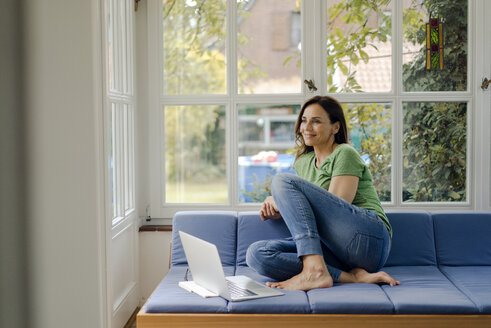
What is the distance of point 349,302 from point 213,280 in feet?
2.13

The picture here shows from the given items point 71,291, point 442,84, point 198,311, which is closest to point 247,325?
point 198,311

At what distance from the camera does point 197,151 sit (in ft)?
12.9

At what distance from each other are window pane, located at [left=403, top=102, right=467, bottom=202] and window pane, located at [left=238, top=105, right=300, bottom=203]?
0.78 metres

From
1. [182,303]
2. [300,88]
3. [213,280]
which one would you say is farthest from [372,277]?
[300,88]

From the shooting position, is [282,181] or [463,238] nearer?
[282,181]

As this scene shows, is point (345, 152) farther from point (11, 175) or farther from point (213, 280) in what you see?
point (11, 175)

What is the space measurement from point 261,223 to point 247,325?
2.92ft

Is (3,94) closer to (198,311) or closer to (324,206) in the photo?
(198,311)

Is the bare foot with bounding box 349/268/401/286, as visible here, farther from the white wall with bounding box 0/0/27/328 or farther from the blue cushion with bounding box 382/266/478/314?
the white wall with bounding box 0/0/27/328

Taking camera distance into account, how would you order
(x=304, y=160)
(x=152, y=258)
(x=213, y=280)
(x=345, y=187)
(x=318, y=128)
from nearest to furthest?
A: (x=213, y=280) → (x=345, y=187) → (x=318, y=128) → (x=304, y=160) → (x=152, y=258)

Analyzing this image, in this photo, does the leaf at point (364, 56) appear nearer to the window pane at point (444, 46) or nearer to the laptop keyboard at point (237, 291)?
the window pane at point (444, 46)

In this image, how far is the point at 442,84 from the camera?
12.7 feet

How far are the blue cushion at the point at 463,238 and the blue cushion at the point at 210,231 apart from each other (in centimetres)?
122

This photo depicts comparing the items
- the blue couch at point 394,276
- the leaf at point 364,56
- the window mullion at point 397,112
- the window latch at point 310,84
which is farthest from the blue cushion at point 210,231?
the leaf at point 364,56
